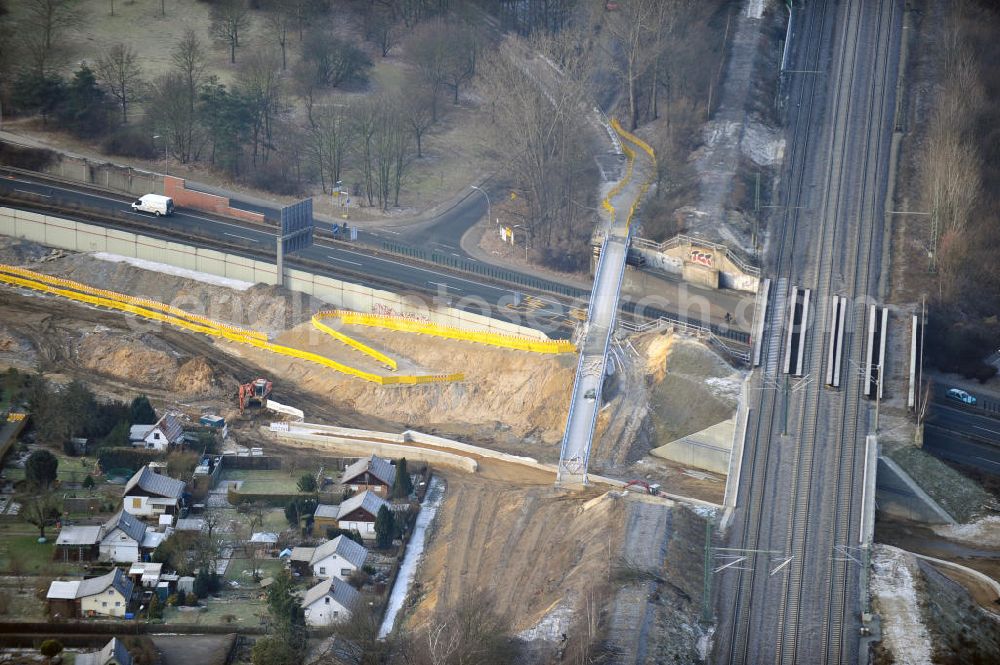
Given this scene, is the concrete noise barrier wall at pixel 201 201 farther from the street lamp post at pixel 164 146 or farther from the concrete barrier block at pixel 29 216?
the concrete barrier block at pixel 29 216

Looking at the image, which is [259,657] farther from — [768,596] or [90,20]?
[90,20]

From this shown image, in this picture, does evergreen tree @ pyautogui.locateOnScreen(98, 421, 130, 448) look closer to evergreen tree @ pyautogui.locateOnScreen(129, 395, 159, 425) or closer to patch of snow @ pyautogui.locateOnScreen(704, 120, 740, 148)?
evergreen tree @ pyautogui.locateOnScreen(129, 395, 159, 425)

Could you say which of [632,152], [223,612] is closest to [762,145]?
[632,152]

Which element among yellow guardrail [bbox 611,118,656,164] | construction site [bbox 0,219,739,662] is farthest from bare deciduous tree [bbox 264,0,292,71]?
construction site [bbox 0,219,739,662]

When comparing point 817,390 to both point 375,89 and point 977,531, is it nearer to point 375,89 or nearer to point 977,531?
point 977,531

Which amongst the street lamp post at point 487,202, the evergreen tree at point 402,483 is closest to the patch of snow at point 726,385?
the evergreen tree at point 402,483

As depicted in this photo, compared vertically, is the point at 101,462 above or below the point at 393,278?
below

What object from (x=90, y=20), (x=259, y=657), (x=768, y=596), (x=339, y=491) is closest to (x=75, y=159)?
(x=90, y=20)
